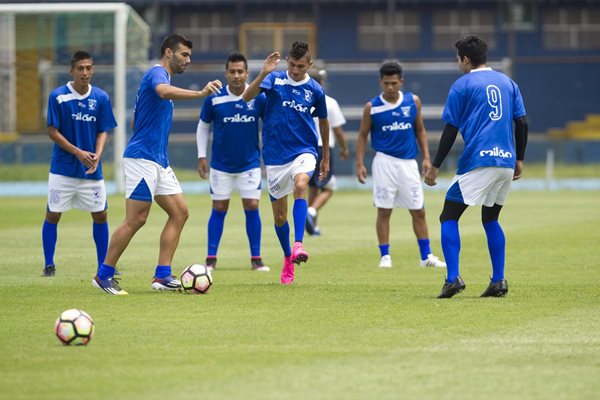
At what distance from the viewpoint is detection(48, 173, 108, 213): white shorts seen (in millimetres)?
12586

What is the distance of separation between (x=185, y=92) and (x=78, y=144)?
2.77 m

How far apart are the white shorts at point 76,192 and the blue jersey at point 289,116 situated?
189 centimetres

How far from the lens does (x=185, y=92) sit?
33.0ft

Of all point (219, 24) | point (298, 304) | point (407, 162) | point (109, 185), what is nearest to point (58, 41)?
point (109, 185)

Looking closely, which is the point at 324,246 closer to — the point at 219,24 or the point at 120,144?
the point at 120,144

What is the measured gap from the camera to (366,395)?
250 inches

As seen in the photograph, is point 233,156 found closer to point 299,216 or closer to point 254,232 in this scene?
point 254,232

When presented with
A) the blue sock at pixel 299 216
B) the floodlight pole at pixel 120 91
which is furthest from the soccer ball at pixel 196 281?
the floodlight pole at pixel 120 91

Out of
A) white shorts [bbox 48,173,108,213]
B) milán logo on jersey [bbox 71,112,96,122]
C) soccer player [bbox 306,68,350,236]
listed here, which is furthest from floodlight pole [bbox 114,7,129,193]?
milán logo on jersey [bbox 71,112,96,122]

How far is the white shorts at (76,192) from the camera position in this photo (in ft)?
41.3

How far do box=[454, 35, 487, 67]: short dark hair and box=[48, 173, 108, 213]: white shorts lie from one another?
14.3 feet

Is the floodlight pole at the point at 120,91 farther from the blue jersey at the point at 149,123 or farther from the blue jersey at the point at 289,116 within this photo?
the blue jersey at the point at 149,123

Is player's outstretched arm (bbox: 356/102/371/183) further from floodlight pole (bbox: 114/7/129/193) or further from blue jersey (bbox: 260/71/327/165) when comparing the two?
floodlight pole (bbox: 114/7/129/193)

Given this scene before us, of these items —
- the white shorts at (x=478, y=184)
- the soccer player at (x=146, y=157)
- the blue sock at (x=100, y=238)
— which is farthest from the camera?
the blue sock at (x=100, y=238)
